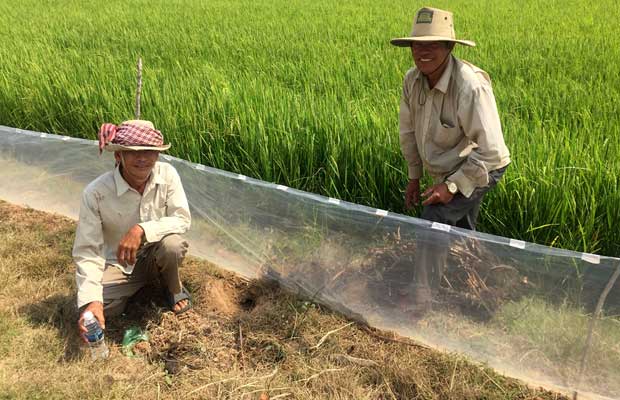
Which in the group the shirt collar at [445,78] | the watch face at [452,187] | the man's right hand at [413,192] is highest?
the shirt collar at [445,78]

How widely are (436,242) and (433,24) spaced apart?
792 mm

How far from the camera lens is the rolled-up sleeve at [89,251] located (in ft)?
6.13

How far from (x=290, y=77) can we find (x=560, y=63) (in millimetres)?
2471

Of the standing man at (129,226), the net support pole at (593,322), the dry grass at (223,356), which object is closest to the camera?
the net support pole at (593,322)

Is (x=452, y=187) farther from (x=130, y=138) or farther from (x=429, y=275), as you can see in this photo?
(x=130, y=138)

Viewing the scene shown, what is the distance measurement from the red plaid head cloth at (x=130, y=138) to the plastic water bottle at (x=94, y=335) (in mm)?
613

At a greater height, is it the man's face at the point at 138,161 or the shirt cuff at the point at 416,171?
the man's face at the point at 138,161

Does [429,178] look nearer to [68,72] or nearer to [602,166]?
[602,166]

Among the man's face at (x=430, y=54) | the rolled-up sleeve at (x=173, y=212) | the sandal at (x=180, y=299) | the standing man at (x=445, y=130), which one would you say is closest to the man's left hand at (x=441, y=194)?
the standing man at (x=445, y=130)

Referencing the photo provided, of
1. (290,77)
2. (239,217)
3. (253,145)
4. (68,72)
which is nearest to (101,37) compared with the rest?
(68,72)

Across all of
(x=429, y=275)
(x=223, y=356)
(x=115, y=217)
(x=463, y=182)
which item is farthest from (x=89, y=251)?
(x=463, y=182)

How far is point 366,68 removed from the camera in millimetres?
4312

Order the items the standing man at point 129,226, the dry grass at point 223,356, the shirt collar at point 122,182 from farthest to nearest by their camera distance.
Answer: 1. the shirt collar at point 122,182
2. the standing man at point 129,226
3. the dry grass at point 223,356

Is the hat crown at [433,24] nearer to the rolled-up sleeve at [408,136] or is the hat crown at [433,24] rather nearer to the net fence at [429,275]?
the rolled-up sleeve at [408,136]
